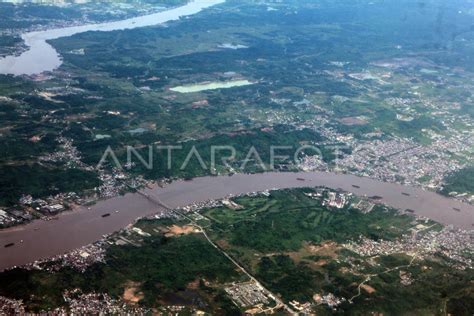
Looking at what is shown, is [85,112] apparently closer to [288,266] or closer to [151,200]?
[151,200]

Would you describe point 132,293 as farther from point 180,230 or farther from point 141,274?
point 180,230

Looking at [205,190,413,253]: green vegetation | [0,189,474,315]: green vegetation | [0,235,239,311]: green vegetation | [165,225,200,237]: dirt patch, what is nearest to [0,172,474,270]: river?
[0,189,474,315]: green vegetation

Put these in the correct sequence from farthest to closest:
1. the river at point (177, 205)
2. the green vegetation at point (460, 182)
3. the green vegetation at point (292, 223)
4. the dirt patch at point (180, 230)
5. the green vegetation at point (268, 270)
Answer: the green vegetation at point (460, 182) < the green vegetation at point (292, 223) < the dirt patch at point (180, 230) < the river at point (177, 205) < the green vegetation at point (268, 270)

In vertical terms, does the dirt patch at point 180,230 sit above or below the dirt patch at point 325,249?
above

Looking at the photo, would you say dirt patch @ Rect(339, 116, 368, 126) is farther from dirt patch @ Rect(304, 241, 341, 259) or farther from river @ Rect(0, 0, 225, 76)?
river @ Rect(0, 0, 225, 76)

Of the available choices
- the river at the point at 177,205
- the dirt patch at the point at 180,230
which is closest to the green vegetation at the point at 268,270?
the dirt patch at the point at 180,230

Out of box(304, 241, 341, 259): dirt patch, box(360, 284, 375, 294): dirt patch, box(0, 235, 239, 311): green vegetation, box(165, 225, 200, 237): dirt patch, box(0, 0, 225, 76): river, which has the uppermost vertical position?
box(0, 0, 225, 76): river

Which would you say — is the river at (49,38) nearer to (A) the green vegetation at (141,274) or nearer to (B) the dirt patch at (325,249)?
(A) the green vegetation at (141,274)
